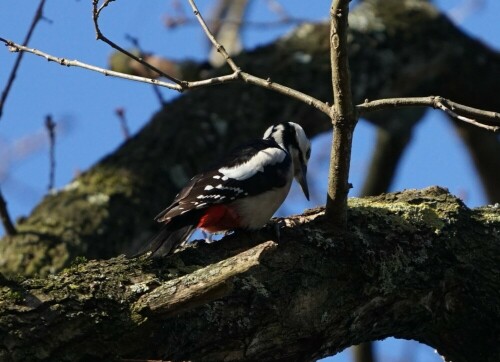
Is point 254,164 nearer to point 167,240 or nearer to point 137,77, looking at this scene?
point 167,240

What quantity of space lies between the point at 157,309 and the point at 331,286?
72 cm

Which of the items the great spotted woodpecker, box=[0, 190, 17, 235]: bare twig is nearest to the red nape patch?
the great spotted woodpecker

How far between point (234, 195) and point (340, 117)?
2.81 ft

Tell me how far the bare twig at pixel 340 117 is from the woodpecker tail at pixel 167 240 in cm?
52

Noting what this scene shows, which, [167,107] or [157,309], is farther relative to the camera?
[167,107]

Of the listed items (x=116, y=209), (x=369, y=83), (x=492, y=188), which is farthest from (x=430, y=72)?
(x=116, y=209)

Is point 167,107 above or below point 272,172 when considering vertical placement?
above

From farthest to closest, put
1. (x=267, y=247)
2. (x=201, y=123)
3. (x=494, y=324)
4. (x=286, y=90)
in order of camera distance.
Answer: (x=201, y=123) < (x=494, y=324) < (x=286, y=90) < (x=267, y=247)

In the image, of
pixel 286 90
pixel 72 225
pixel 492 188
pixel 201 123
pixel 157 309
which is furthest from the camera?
pixel 492 188

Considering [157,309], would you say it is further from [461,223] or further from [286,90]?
[461,223]

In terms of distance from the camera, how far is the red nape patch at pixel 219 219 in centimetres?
367

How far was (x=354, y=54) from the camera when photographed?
5.77 metres

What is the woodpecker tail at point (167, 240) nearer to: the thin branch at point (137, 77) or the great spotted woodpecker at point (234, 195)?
the great spotted woodpecker at point (234, 195)

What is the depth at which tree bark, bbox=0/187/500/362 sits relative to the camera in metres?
2.60
